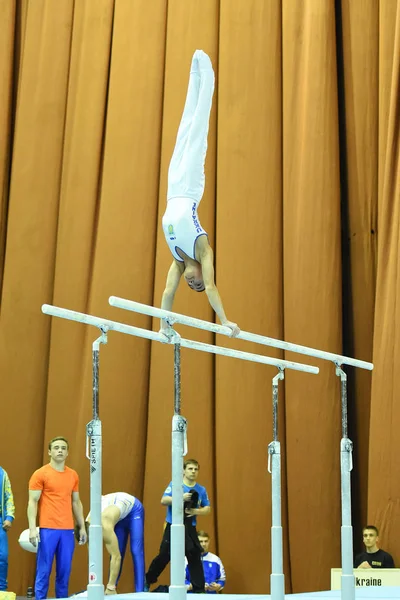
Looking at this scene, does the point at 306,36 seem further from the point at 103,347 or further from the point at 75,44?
the point at 103,347

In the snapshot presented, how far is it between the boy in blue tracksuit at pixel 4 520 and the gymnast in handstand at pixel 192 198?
2113 millimetres

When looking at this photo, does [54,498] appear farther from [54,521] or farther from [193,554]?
[193,554]

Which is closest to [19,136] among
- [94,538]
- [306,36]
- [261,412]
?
[306,36]

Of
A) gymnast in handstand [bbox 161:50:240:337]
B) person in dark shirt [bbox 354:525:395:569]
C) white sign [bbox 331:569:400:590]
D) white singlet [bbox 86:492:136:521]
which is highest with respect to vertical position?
gymnast in handstand [bbox 161:50:240:337]

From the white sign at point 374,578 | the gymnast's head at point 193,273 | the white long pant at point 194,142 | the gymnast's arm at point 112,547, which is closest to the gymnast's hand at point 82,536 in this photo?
the gymnast's arm at point 112,547

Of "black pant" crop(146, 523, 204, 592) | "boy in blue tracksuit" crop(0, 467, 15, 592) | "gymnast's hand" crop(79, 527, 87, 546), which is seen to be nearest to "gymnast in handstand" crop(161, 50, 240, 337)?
"black pant" crop(146, 523, 204, 592)

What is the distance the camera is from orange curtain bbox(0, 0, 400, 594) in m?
7.22

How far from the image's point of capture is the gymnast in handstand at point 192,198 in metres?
4.90

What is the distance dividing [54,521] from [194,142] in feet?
8.93

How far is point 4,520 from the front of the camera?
6262mm

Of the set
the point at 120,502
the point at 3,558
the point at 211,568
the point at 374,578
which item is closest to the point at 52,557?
the point at 3,558

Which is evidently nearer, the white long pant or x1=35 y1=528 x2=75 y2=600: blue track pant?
the white long pant

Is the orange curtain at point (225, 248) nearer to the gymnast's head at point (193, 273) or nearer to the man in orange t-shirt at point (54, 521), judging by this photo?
the man in orange t-shirt at point (54, 521)

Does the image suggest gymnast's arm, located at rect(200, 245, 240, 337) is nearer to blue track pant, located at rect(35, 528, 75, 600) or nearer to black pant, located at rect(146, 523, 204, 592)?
black pant, located at rect(146, 523, 204, 592)
